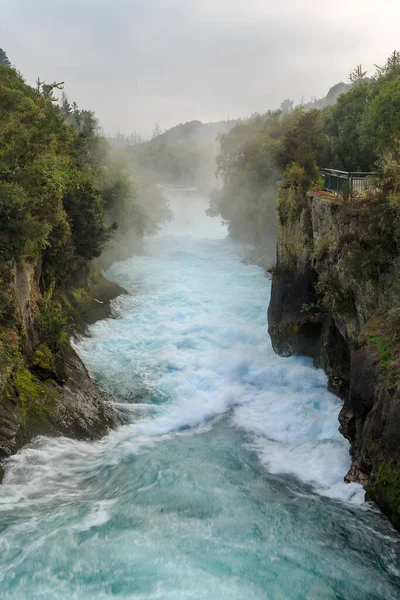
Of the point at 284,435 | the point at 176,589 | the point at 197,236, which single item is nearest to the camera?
the point at 176,589

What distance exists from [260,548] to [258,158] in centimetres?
4023

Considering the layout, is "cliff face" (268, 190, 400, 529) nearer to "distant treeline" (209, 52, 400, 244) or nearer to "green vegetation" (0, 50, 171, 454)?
"distant treeline" (209, 52, 400, 244)

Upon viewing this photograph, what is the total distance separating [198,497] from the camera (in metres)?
11.5

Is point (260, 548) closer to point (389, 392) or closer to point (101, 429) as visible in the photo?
point (389, 392)

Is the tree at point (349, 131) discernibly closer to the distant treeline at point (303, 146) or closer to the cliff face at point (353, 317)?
the distant treeline at point (303, 146)

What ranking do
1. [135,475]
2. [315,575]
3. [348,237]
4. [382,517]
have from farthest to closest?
[348,237]
[135,475]
[382,517]
[315,575]

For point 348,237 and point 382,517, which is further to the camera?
point 348,237

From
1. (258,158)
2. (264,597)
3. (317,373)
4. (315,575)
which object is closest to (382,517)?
(315,575)

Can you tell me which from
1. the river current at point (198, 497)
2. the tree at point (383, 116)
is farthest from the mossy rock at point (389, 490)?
the tree at point (383, 116)

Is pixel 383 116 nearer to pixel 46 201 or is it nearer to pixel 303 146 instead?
pixel 303 146

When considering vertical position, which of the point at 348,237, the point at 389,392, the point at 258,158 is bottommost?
the point at 389,392

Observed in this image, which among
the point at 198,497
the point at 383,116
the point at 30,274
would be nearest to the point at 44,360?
the point at 30,274

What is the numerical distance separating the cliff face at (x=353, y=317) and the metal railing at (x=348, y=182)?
57 centimetres

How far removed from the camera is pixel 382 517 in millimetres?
10562
